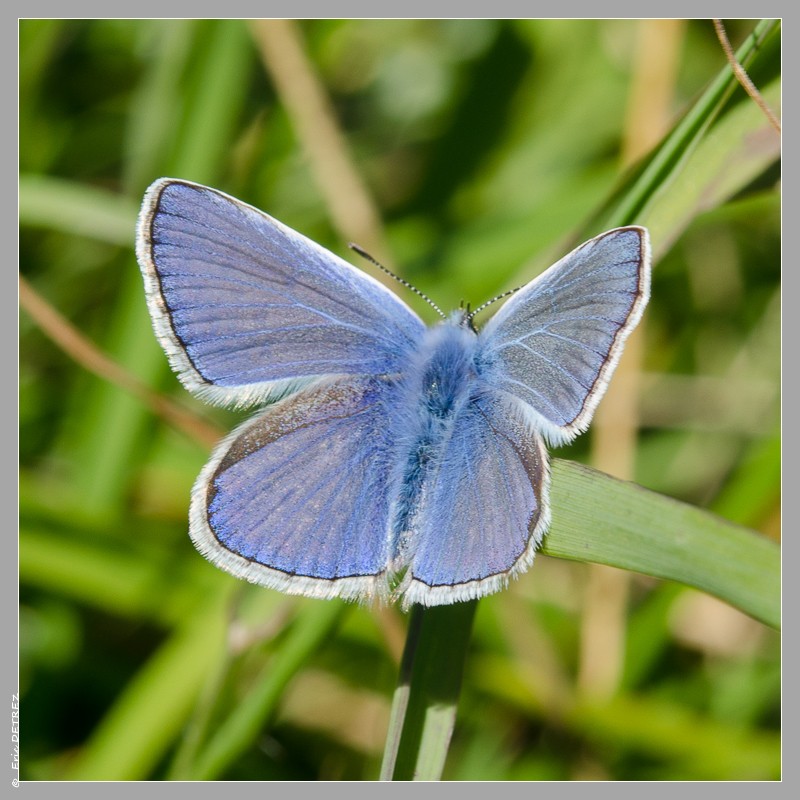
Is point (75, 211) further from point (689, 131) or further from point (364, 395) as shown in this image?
point (689, 131)

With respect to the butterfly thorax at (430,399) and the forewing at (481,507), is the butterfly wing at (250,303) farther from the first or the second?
the forewing at (481,507)

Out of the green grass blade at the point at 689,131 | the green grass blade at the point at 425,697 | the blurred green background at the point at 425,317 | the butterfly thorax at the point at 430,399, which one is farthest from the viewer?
the blurred green background at the point at 425,317

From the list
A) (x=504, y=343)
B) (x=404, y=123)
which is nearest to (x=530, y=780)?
(x=504, y=343)

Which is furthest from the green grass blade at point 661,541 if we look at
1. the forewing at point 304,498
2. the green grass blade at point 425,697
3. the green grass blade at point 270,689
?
the green grass blade at point 270,689

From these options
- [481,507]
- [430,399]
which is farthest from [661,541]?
[430,399]

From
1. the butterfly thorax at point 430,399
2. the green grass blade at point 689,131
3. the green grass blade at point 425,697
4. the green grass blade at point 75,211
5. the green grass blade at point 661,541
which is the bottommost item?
the green grass blade at point 425,697

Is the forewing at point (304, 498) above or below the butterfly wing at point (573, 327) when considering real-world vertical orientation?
below

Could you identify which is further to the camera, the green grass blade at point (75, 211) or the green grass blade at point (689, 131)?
the green grass blade at point (75, 211)

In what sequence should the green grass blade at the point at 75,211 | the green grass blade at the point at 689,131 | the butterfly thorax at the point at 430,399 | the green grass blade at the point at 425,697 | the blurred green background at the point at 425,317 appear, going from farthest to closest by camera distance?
the green grass blade at the point at 75,211 → the blurred green background at the point at 425,317 → the butterfly thorax at the point at 430,399 → the green grass blade at the point at 689,131 → the green grass blade at the point at 425,697
